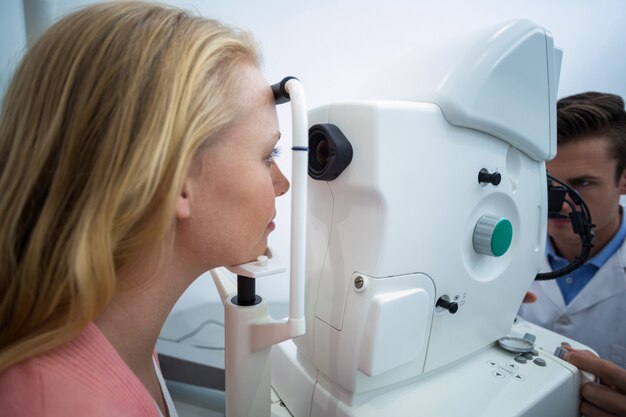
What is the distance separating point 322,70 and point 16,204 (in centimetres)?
92

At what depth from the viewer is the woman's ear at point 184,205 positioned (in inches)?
14.8

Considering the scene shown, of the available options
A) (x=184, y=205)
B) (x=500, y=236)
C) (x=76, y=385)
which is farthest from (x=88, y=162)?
(x=500, y=236)

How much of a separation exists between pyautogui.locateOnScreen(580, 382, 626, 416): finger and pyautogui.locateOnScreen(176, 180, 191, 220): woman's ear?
72 centimetres

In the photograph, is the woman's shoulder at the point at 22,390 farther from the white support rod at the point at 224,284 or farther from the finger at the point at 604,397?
the finger at the point at 604,397

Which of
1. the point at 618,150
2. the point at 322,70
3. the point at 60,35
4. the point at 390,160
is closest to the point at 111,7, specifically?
the point at 60,35

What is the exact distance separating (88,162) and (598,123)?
49.1 inches

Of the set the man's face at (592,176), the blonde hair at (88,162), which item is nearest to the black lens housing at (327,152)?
the blonde hair at (88,162)

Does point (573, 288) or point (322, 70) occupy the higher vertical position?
point (322, 70)

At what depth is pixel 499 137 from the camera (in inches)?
20.9

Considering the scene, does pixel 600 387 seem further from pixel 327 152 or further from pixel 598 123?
pixel 598 123

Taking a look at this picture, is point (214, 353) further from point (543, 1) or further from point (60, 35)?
point (543, 1)

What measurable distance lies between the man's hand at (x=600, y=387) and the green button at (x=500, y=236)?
30cm

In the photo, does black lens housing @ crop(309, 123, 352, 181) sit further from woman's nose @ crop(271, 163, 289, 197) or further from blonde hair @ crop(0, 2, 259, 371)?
blonde hair @ crop(0, 2, 259, 371)

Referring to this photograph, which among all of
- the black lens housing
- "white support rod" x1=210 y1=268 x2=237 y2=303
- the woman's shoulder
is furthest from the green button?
the woman's shoulder
